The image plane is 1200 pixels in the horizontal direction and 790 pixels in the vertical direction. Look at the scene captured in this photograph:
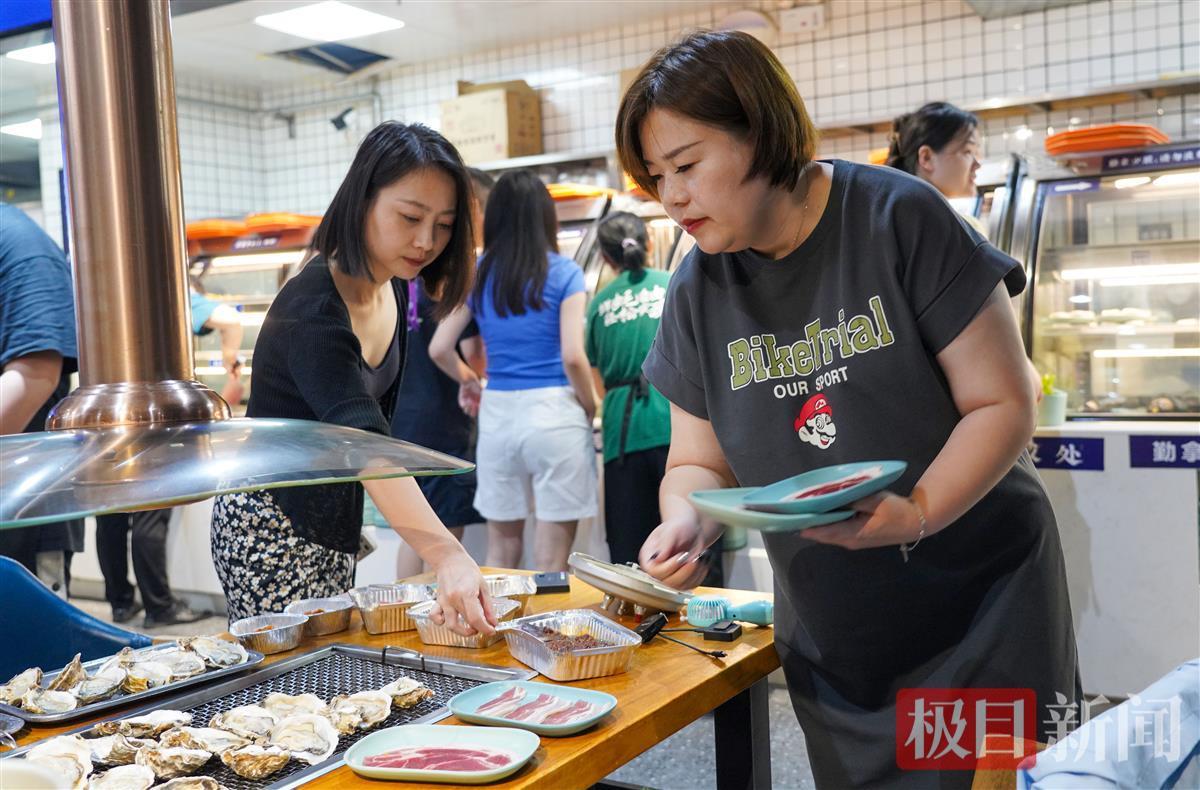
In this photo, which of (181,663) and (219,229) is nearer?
(181,663)

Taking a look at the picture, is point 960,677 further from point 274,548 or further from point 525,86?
point 525,86

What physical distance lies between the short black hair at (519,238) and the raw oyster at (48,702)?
2.56m

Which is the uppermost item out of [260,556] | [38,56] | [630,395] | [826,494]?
[38,56]

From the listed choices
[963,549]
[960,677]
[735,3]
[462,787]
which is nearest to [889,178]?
[963,549]

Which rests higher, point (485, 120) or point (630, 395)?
point (485, 120)

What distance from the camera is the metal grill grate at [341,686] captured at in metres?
1.49

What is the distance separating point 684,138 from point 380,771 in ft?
2.99

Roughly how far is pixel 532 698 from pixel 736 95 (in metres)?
0.89

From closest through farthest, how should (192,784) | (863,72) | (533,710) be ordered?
(192,784) → (533,710) → (863,72)

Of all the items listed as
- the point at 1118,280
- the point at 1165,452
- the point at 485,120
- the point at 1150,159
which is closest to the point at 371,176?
the point at 1165,452

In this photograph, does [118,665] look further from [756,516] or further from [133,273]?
[756,516]

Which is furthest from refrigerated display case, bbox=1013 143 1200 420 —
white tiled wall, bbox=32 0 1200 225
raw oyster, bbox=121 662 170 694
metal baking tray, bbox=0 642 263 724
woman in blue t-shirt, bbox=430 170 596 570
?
raw oyster, bbox=121 662 170 694

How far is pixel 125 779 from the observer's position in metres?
1.26

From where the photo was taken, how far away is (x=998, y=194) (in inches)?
169
